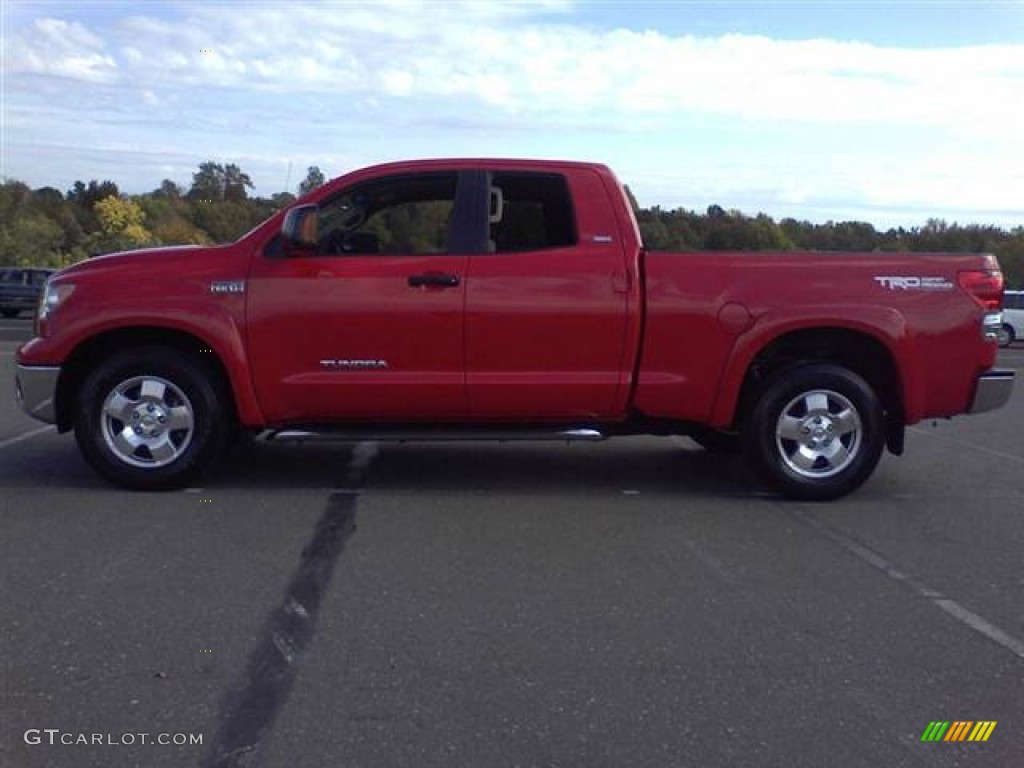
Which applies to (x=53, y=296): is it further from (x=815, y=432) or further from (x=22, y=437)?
(x=815, y=432)

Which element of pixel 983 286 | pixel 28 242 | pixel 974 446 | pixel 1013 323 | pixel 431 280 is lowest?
pixel 28 242

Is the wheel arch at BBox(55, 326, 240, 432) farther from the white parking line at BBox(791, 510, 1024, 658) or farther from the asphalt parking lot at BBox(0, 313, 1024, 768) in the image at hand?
the white parking line at BBox(791, 510, 1024, 658)

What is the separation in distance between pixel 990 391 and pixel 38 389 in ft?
19.8

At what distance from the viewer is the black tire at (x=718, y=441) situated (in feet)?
28.0

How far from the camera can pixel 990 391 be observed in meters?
7.48

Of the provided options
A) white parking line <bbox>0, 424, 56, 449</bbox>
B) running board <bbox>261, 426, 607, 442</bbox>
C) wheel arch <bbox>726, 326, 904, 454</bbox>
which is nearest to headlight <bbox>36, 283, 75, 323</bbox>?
running board <bbox>261, 426, 607, 442</bbox>

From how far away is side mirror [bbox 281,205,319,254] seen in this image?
7.15 m

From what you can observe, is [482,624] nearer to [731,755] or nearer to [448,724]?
[448,724]

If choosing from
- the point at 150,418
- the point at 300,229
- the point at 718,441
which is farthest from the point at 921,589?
the point at 150,418

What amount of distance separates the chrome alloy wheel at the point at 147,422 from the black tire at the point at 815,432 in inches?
142

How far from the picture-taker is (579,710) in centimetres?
417

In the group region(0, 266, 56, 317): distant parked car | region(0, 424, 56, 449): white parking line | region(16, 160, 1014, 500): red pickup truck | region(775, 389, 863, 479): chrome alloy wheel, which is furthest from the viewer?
region(0, 266, 56, 317): distant parked car

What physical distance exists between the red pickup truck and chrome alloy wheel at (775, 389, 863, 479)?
0.04 ft

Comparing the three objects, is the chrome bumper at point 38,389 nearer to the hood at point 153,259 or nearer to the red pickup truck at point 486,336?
the red pickup truck at point 486,336
